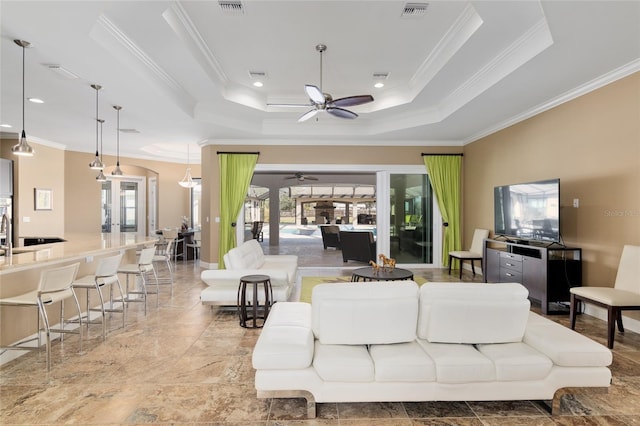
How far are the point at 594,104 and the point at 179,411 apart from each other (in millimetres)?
5478

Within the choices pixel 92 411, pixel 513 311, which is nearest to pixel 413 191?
pixel 513 311

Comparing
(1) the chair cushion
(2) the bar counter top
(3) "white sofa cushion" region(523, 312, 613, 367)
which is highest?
(2) the bar counter top

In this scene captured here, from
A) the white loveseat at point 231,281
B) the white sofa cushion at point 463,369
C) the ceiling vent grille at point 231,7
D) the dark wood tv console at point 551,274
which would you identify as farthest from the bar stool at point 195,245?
the white sofa cushion at point 463,369

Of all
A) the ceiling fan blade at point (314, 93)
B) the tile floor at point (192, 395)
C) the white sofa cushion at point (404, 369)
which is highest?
the ceiling fan blade at point (314, 93)

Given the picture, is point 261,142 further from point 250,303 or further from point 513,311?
point 513,311

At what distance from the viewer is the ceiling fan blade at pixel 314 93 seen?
3.82 meters

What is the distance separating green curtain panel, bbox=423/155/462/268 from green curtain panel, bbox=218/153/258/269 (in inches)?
155

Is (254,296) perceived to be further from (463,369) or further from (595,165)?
(595,165)

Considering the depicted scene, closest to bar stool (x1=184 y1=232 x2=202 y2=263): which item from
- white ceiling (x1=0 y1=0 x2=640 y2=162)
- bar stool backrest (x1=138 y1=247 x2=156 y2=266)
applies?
white ceiling (x1=0 y1=0 x2=640 y2=162)

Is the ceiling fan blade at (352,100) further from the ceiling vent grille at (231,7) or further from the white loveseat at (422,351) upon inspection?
the white loveseat at (422,351)

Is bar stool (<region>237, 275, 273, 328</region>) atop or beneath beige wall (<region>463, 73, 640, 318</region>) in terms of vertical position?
beneath

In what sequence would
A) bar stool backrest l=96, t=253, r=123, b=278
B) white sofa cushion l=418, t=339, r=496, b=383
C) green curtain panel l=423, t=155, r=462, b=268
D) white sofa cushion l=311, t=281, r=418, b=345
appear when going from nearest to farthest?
white sofa cushion l=418, t=339, r=496, b=383, white sofa cushion l=311, t=281, r=418, b=345, bar stool backrest l=96, t=253, r=123, b=278, green curtain panel l=423, t=155, r=462, b=268

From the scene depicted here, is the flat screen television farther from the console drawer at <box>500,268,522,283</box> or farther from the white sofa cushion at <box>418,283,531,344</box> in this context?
the white sofa cushion at <box>418,283,531,344</box>

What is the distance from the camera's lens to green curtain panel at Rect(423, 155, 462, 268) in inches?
303
